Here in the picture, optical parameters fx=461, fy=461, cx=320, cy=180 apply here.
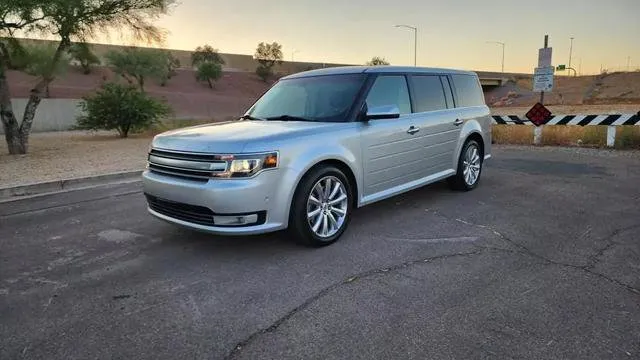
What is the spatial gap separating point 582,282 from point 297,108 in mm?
3401

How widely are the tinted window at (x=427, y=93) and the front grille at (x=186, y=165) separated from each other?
294 centimetres

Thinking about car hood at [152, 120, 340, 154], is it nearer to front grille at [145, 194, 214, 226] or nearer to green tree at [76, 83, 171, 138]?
front grille at [145, 194, 214, 226]

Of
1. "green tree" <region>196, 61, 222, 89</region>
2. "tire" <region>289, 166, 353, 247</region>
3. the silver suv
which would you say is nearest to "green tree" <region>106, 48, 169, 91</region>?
"green tree" <region>196, 61, 222, 89</region>

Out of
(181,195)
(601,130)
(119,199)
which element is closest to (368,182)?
(181,195)

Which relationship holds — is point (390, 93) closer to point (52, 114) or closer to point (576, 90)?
point (52, 114)

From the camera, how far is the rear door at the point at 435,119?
597 centimetres

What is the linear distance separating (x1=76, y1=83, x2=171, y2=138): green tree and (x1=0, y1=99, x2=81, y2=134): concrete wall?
7330 mm

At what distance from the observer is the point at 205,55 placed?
82.8 m

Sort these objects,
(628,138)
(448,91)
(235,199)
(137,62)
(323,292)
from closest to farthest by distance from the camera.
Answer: (323,292), (235,199), (448,91), (628,138), (137,62)

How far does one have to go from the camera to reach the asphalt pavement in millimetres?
2896

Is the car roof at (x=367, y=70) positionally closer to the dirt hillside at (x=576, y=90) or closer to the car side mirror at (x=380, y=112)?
the car side mirror at (x=380, y=112)

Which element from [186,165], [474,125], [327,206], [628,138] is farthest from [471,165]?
[628,138]

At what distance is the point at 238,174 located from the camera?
4.06 meters

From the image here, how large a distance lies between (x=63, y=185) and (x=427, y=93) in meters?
6.62
